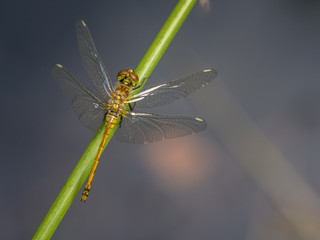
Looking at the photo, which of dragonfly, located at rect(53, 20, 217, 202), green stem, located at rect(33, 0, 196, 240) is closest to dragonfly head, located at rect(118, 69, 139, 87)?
dragonfly, located at rect(53, 20, 217, 202)

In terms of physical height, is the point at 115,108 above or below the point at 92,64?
below

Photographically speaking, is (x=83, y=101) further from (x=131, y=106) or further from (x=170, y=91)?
(x=170, y=91)

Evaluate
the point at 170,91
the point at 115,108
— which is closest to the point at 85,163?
the point at 115,108

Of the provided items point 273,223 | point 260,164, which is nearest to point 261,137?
point 260,164

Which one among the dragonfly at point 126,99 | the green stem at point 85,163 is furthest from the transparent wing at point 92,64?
the green stem at point 85,163

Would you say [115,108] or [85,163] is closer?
[85,163]
